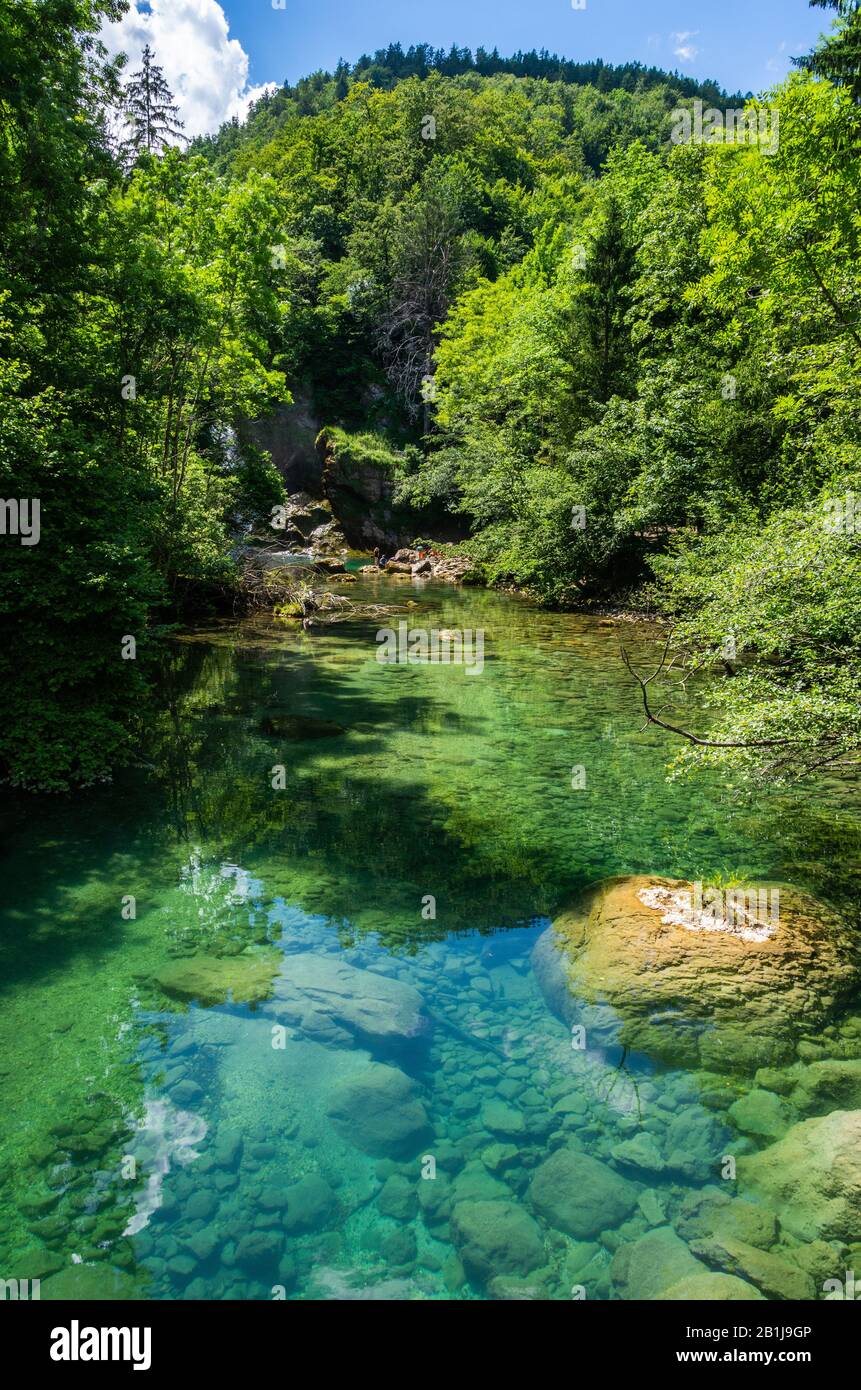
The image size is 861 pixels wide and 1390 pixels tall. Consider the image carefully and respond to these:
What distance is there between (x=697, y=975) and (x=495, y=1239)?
8.38 ft

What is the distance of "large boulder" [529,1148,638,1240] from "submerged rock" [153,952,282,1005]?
2579mm

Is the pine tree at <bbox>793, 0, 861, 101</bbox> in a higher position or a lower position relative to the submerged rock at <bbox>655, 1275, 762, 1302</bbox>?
higher

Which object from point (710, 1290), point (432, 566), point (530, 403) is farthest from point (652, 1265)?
point (432, 566)

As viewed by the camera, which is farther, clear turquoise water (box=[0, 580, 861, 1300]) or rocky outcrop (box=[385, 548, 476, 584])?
rocky outcrop (box=[385, 548, 476, 584])

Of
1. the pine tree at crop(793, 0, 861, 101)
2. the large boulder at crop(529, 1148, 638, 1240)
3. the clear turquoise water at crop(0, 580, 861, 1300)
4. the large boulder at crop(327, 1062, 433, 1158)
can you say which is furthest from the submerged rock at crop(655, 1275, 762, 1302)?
the pine tree at crop(793, 0, 861, 101)

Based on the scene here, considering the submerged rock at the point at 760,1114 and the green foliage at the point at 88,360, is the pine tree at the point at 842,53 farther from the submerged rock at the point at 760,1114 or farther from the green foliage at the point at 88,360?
the submerged rock at the point at 760,1114

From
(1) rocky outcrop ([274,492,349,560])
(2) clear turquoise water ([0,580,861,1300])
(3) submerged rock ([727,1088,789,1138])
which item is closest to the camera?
(2) clear turquoise water ([0,580,861,1300])

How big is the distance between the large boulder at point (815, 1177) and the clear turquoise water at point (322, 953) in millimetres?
250

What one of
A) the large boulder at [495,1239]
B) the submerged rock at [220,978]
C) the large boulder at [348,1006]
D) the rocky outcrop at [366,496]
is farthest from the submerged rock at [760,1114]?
the rocky outcrop at [366,496]

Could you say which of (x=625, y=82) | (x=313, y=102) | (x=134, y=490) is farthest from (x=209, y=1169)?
(x=625, y=82)

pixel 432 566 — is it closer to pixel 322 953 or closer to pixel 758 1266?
pixel 322 953

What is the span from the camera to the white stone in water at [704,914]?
591 cm

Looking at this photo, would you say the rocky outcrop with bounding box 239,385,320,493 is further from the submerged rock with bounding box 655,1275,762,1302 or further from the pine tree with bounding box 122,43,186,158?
the submerged rock with bounding box 655,1275,762,1302

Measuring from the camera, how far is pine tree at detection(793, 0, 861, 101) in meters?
13.4
